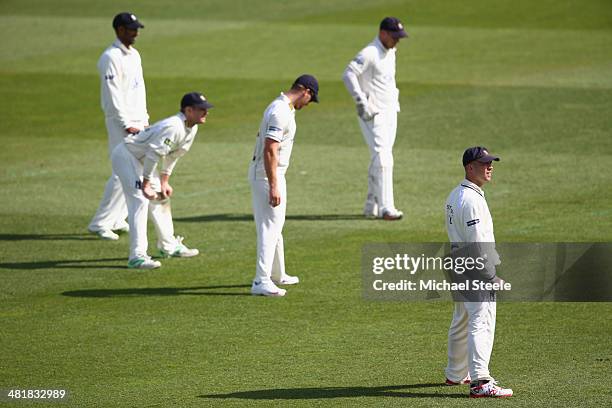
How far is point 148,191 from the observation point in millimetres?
13266

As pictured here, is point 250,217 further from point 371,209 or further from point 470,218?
point 470,218

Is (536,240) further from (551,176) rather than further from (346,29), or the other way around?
(346,29)

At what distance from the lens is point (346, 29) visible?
32.5 meters

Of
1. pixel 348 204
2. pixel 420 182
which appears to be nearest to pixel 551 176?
pixel 420 182

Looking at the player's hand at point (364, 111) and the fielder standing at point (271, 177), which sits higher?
the player's hand at point (364, 111)

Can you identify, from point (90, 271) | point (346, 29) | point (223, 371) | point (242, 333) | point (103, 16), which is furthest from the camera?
point (103, 16)

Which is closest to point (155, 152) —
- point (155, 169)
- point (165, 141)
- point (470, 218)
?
point (165, 141)

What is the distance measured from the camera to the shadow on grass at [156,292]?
1283 cm

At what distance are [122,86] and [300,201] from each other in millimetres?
3313

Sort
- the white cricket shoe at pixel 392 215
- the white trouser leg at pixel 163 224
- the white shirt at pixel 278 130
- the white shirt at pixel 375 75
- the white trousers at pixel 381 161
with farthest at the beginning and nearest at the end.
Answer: the white shirt at pixel 375 75
the white trousers at pixel 381 161
the white cricket shoe at pixel 392 215
the white trouser leg at pixel 163 224
the white shirt at pixel 278 130

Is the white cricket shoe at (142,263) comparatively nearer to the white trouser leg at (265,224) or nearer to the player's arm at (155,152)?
the player's arm at (155,152)

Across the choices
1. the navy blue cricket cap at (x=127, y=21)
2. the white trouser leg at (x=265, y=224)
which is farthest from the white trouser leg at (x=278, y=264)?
the navy blue cricket cap at (x=127, y=21)

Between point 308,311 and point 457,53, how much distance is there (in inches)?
718

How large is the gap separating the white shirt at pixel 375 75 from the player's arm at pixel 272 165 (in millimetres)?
4164
